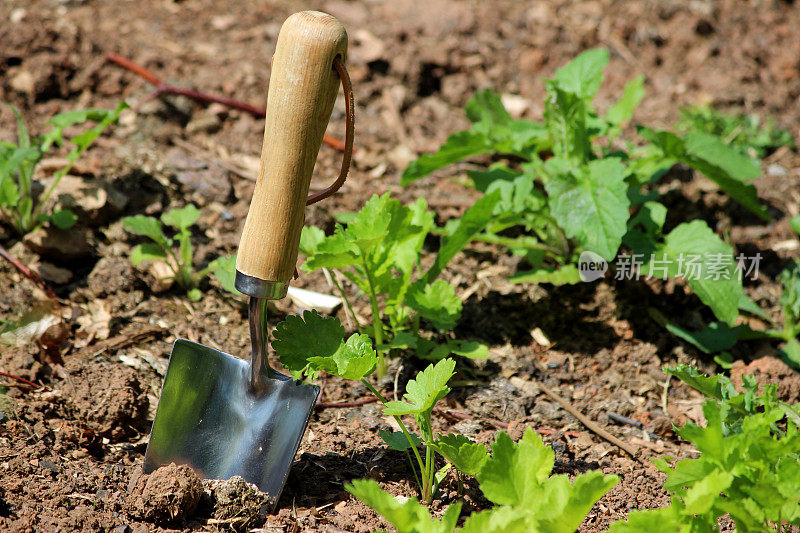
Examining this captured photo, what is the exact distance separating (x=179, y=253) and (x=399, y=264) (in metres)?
0.87

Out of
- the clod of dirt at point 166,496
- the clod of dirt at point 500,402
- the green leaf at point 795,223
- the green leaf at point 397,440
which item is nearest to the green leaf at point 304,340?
the green leaf at point 397,440

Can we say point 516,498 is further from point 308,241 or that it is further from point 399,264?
point 308,241

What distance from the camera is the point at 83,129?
3164 mm

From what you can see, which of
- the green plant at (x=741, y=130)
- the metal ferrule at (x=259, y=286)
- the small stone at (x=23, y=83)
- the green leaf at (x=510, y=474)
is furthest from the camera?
the green plant at (x=741, y=130)

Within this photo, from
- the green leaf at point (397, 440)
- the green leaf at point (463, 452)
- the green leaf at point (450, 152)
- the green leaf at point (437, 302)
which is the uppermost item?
the green leaf at point (450, 152)

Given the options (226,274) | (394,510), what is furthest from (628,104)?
(394,510)

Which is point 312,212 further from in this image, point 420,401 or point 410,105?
point 420,401

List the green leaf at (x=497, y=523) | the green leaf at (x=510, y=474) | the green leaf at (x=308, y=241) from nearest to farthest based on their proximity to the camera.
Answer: the green leaf at (x=497, y=523), the green leaf at (x=510, y=474), the green leaf at (x=308, y=241)

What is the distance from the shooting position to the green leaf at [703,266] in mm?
2328

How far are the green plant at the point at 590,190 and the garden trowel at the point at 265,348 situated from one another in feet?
3.03

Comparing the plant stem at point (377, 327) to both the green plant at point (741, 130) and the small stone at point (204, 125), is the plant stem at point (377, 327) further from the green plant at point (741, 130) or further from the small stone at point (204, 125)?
the green plant at point (741, 130)

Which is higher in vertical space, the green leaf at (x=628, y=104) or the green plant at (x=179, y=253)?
Result: the green leaf at (x=628, y=104)

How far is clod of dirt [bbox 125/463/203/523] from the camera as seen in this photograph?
1.72m

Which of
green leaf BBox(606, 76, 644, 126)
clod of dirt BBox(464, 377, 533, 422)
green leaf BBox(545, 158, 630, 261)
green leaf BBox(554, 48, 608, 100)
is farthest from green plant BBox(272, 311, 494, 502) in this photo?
green leaf BBox(606, 76, 644, 126)
